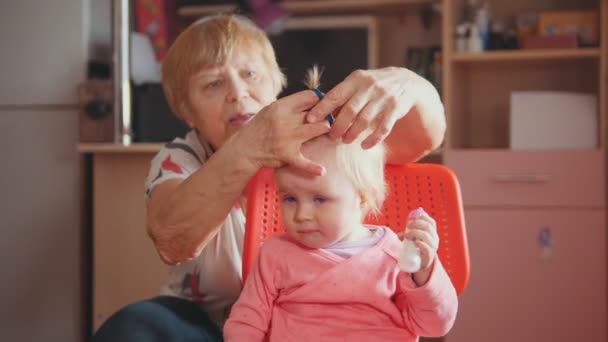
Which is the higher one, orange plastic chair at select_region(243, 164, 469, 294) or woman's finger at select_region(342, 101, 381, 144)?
woman's finger at select_region(342, 101, 381, 144)

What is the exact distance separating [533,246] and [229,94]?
1.36m

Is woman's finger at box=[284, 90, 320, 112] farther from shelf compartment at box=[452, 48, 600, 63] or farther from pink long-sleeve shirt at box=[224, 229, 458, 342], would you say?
shelf compartment at box=[452, 48, 600, 63]

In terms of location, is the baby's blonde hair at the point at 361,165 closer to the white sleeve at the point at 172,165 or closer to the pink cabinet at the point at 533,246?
the white sleeve at the point at 172,165

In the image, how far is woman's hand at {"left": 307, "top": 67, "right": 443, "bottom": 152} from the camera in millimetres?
969

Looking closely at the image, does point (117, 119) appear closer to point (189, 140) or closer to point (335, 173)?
point (189, 140)

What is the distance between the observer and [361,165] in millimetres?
1029

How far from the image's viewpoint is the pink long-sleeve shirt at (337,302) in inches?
39.4

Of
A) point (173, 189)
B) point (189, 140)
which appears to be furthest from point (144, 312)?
point (189, 140)

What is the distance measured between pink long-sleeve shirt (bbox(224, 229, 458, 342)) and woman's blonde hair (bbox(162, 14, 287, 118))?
48cm

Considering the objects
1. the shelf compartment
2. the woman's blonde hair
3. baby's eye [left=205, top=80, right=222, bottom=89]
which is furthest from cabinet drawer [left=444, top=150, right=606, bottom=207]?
baby's eye [left=205, top=80, right=222, bottom=89]

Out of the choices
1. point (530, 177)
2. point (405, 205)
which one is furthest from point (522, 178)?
point (405, 205)

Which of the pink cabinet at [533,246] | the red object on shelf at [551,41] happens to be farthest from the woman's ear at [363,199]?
the red object on shelf at [551,41]

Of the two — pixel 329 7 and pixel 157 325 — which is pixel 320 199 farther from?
pixel 329 7

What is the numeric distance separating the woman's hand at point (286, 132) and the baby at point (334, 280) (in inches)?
0.8
